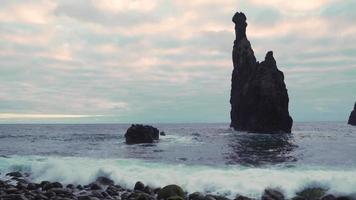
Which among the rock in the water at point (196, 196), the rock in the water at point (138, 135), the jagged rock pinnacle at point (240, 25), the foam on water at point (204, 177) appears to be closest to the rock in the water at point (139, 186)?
the foam on water at point (204, 177)

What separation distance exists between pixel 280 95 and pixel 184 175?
3294 inches

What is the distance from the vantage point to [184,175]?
1061 inches

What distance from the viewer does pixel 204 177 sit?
85.0ft

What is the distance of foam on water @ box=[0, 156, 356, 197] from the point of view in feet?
77.0

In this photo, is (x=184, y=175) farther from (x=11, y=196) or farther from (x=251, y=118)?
(x=251, y=118)

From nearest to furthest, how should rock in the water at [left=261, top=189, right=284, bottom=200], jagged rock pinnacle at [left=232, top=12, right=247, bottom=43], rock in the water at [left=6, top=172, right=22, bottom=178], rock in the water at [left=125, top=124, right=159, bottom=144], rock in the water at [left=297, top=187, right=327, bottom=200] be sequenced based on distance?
rock in the water at [left=261, top=189, right=284, bottom=200]
rock in the water at [left=297, top=187, right=327, bottom=200]
rock in the water at [left=6, top=172, right=22, bottom=178]
rock in the water at [left=125, top=124, right=159, bottom=144]
jagged rock pinnacle at [left=232, top=12, right=247, bottom=43]

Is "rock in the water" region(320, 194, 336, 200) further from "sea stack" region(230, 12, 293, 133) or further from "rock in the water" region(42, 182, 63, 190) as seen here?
"sea stack" region(230, 12, 293, 133)

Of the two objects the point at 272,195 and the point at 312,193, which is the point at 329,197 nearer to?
the point at 312,193

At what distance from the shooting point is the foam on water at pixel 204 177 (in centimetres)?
2347

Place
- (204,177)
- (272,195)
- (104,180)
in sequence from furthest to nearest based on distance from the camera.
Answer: (104,180) < (204,177) < (272,195)

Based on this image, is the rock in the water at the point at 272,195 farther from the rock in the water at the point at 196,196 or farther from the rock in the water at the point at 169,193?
the rock in the water at the point at 169,193

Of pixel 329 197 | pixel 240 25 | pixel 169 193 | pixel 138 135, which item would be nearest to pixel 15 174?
pixel 169 193

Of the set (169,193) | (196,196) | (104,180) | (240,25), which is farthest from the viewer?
(240,25)

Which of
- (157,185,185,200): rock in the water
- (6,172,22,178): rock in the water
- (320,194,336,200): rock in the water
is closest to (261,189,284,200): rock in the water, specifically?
(320,194,336,200): rock in the water
